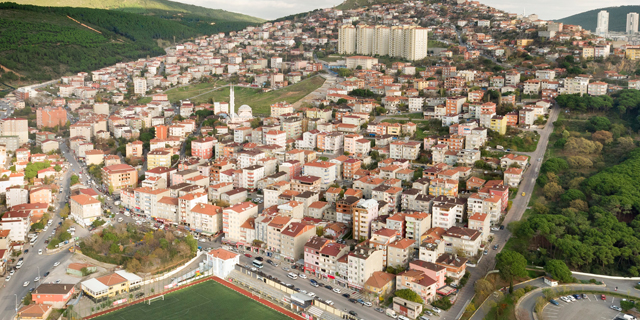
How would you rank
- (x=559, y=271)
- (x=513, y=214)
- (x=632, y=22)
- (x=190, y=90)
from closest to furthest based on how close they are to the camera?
1. (x=559, y=271)
2. (x=513, y=214)
3. (x=190, y=90)
4. (x=632, y=22)

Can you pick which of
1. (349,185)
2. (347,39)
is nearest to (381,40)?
(347,39)

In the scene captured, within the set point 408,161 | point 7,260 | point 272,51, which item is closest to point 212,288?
point 7,260

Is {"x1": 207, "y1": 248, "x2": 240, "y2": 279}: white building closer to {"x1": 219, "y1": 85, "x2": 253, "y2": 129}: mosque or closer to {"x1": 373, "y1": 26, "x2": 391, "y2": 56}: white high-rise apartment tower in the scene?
{"x1": 219, "y1": 85, "x2": 253, "y2": 129}: mosque

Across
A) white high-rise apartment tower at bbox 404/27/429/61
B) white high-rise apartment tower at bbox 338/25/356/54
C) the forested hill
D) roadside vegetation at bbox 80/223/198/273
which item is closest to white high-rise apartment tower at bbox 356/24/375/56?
white high-rise apartment tower at bbox 338/25/356/54

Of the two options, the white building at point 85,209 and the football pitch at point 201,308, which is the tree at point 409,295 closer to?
the football pitch at point 201,308

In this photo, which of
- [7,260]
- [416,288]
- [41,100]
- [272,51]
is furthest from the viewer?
[272,51]

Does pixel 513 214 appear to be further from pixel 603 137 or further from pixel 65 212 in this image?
pixel 65 212

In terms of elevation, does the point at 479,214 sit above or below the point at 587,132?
below

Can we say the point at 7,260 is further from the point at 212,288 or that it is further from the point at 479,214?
the point at 479,214
